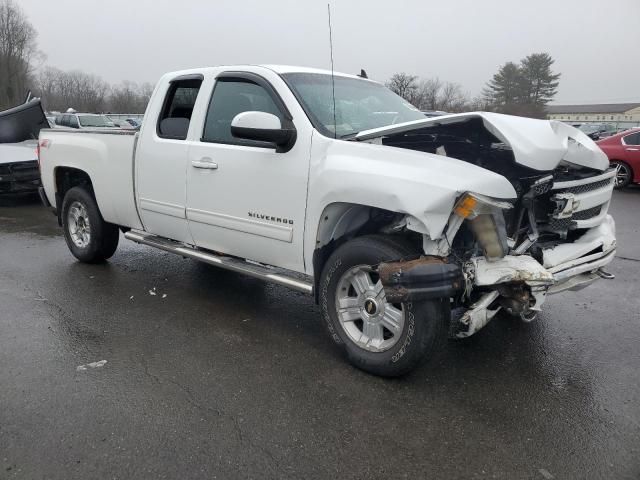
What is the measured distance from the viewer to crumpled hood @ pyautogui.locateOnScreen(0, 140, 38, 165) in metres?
10.2

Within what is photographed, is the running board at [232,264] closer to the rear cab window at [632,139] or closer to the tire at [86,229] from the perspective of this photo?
the tire at [86,229]

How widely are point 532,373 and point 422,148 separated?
1.67 m

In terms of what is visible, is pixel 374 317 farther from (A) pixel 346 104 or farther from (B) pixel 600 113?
(B) pixel 600 113

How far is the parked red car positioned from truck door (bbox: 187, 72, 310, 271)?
→ 38.7 ft

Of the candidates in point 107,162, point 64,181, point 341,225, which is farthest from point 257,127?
point 64,181

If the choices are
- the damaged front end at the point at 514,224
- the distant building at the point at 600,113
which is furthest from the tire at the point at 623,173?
the distant building at the point at 600,113

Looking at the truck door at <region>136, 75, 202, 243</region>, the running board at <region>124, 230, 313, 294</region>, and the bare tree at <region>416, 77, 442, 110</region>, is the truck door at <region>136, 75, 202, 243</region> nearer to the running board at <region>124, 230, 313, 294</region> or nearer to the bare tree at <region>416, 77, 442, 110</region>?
the running board at <region>124, 230, 313, 294</region>

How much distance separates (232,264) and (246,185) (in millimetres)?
686

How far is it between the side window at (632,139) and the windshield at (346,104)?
1085cm

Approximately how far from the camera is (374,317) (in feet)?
11.2

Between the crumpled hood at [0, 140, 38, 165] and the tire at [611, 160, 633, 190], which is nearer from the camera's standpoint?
the crumpled hood at [0, 140, 38, 165]

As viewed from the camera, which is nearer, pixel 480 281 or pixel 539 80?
pixel 480 281

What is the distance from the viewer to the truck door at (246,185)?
3.72m

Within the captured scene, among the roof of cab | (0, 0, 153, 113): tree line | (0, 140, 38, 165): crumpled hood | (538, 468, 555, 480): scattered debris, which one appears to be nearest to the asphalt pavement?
(538, 468, 555, 480): scattered debris
